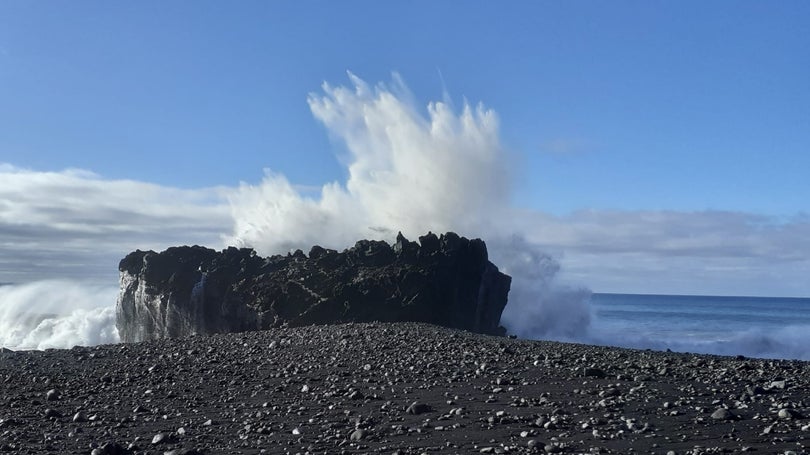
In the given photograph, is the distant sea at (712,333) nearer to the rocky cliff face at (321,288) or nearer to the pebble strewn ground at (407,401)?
the rocky cliff face at (321,288)

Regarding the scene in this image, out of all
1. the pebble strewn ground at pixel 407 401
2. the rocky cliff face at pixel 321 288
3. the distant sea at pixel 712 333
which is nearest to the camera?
the pebble strewn ground at pixel 407 401

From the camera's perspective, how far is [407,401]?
1480 centimetres

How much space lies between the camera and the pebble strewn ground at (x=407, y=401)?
1145 cm

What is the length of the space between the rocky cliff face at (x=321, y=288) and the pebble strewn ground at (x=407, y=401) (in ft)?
59.1

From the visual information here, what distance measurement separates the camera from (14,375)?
20688mm

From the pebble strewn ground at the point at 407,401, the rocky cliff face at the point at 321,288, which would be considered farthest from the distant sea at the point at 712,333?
the pebble strewn ground at the point at 407,401

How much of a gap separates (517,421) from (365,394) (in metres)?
4.03

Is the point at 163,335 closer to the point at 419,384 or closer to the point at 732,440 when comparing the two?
the point at 419,384

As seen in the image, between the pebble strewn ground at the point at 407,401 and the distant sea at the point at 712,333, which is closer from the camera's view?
the pebble strewn ground at the point at 407,401

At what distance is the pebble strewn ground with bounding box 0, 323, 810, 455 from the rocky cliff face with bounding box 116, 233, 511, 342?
1801 centimetres

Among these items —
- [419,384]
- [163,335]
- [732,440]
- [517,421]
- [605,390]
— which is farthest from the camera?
[163,335]

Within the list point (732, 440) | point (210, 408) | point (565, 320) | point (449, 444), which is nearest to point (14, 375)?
point (210, 408)

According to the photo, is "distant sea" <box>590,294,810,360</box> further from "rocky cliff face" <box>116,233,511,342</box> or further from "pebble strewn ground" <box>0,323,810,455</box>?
"pebble strewn ground" <box>0,323,810,455</box>

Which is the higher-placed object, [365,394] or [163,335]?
[163,335]
